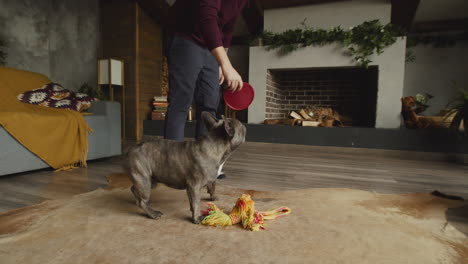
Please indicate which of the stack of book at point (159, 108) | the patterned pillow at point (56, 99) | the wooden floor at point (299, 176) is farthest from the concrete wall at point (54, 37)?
the wooden floor at point (299, 176)

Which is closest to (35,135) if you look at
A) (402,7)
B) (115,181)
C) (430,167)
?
(115,181)

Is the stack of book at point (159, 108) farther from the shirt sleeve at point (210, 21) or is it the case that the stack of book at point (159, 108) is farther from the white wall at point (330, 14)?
the shirt sleeve at point (210, 21)

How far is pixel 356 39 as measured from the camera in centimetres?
308

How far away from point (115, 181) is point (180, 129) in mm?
Answer: 572

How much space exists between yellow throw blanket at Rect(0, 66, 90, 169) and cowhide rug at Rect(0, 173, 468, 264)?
2.62 feet

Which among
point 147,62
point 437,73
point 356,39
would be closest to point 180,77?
point 356,39

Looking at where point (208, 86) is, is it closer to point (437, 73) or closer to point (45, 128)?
point (45, 128)

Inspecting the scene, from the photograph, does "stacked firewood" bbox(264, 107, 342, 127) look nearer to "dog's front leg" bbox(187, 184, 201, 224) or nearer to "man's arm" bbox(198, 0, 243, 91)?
"man's arm" bbox(198, 0, 243, 91)

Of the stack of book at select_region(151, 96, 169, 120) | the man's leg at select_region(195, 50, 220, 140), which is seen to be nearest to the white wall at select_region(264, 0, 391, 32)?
the stack of book at select_region(151, 96, 169, 120)

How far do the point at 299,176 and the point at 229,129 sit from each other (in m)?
1.04

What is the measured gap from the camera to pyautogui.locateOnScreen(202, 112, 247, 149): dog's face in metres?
0.94

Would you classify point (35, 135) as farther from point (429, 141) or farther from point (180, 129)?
point (429, 141)

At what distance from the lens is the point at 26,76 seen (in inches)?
93.0

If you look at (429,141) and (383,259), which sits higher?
(429,141)
